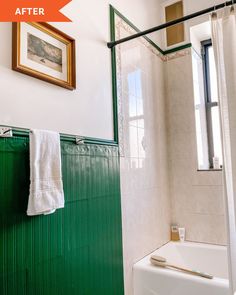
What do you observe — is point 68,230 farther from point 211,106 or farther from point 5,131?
point 211,106

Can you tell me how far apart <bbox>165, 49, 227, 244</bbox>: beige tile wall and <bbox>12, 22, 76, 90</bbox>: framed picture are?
141cm

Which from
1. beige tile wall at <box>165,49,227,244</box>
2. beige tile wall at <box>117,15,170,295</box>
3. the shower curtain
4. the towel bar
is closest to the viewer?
the towel bar

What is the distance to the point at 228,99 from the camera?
153 centimetres

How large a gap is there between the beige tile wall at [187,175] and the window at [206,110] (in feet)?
0.28

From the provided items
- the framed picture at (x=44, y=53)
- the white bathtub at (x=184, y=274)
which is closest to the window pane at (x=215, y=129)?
the white bathtub at (x=184, y=274)

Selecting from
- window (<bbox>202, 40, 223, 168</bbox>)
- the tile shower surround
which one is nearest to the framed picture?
the tile shower surround

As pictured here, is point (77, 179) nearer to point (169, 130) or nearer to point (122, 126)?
point (122, 126)

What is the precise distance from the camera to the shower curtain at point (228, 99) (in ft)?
4.91

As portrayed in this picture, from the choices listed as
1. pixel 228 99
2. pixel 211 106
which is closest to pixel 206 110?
pixel 211 106

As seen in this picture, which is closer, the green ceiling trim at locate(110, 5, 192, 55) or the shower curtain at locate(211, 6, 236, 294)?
the shower curtain at locate(211, 6, 236, 294)

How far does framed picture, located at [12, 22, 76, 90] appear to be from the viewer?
118 centimetres

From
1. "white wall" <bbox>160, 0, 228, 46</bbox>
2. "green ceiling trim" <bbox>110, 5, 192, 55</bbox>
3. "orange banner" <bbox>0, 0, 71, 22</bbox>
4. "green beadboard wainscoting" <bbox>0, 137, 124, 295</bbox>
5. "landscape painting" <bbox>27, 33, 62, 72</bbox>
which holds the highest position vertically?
"white wall" <bbox>160, 0, 228, 46</bbox>

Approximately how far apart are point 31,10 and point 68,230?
1.14m

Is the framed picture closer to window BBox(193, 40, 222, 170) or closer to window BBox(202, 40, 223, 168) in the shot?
window BBox(193, 40, 222, 170)
